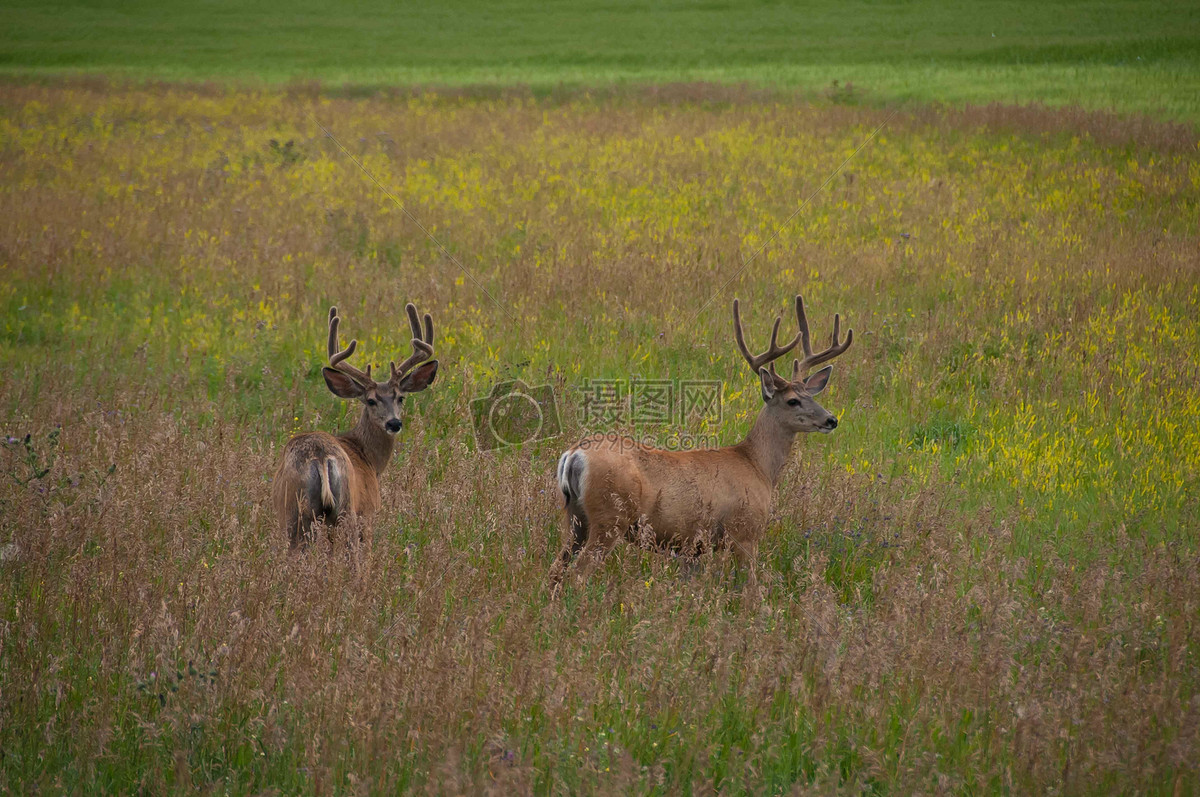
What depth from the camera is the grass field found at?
2866cm

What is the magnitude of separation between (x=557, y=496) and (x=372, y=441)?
1.32 metres

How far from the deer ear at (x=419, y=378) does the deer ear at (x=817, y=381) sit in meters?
2.51

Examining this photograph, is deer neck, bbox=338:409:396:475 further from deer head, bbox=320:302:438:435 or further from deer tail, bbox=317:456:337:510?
deer tail, bbox=317:456:337:510

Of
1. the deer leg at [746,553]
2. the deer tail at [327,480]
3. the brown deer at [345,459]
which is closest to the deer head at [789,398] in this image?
the deer leg at [746,553]

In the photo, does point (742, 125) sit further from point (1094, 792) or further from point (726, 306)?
point (1094, 792)

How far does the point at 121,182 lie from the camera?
15.7 meters

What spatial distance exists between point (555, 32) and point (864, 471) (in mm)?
46499

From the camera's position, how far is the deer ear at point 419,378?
6.46 metres

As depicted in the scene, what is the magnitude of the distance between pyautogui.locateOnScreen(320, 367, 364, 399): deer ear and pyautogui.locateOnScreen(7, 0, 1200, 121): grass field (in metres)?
20.2

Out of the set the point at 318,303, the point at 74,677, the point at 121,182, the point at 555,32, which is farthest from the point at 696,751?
the point at 555,32

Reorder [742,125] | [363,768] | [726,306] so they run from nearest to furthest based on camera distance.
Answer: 1. [363,768]
2. [726,306]
3. [742,125]

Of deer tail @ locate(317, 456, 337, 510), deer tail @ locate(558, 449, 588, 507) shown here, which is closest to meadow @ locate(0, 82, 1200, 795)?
deer tail @ locate(558, 449, 588, 507)

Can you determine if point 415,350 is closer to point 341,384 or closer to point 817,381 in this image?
point 341,384

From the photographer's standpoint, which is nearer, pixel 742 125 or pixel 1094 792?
pixel 1094 792
